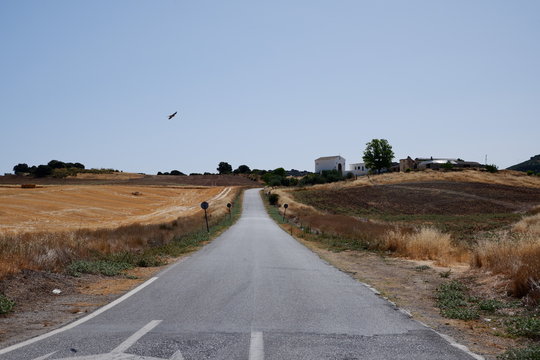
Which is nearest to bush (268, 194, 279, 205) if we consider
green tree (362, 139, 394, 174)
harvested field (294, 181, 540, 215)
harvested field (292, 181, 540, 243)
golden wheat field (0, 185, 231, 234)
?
harvested field (292, 181, 540, 243)

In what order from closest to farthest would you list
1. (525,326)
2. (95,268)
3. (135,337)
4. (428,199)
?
(135,337) → (525,326) → (95,268) → (428,199)

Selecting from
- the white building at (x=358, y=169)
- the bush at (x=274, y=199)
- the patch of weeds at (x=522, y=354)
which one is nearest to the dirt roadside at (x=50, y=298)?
the patch of weeds at (x=522, y=354)

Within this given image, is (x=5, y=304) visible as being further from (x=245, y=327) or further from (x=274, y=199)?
(x=274, y=199)

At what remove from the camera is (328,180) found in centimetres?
12900

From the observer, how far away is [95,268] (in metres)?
13.1

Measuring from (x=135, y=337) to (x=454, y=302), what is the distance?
643cm

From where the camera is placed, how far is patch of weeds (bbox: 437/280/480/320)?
843 cm

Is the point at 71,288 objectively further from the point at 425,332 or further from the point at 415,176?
the point at 415,176

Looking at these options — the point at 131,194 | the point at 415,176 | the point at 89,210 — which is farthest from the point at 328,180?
the point at 89,210

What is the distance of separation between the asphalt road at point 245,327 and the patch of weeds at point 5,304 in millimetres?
1476

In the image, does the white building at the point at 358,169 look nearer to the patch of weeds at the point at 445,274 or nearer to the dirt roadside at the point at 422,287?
the dirt roadside at the point at 422,287

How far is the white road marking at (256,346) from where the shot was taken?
5512 millimetres

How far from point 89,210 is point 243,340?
173ft

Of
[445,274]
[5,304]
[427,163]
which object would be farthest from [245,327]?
[427,163]
